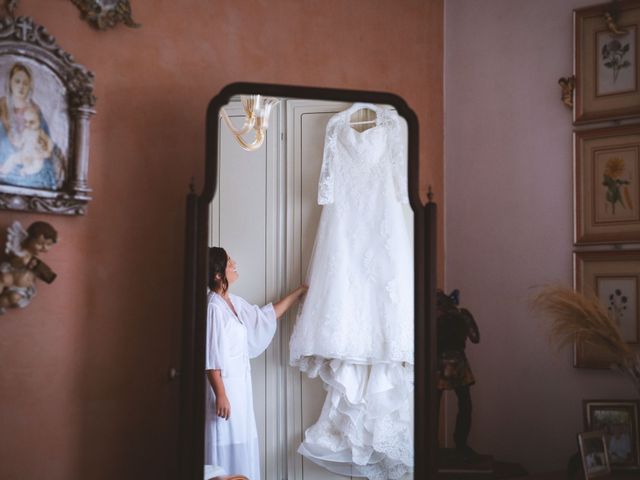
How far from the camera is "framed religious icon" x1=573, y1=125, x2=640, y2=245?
2564mm

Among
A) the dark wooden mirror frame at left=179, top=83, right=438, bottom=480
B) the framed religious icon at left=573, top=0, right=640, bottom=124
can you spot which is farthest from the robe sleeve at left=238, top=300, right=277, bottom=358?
the framed religious icon at left=573, top=0, right=640, bottom=124

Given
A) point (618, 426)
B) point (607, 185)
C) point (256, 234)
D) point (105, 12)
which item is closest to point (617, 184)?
point (607, 185)

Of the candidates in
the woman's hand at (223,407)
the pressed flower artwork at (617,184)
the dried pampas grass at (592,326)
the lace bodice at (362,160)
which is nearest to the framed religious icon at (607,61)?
the pressed flower artwork at (617,184)

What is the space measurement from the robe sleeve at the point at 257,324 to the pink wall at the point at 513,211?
1.06m

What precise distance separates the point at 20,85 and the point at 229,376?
109 centimetres

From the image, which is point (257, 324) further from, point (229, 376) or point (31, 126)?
point (31, 126)

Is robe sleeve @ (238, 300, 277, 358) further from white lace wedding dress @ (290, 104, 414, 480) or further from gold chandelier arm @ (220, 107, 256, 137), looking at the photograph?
gold chandelier arm @ (220, 107, 256, 137)

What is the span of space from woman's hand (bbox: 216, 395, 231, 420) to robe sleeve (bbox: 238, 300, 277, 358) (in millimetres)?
149

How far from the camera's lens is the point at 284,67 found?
269 cm

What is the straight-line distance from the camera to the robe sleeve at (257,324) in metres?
2.21

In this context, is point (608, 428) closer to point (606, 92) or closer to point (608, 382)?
point (608, 382)

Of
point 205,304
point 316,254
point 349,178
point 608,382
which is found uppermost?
point 349,178

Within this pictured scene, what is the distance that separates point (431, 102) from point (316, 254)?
1.08m

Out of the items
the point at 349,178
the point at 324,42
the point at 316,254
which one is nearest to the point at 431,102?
the point at 324,42
